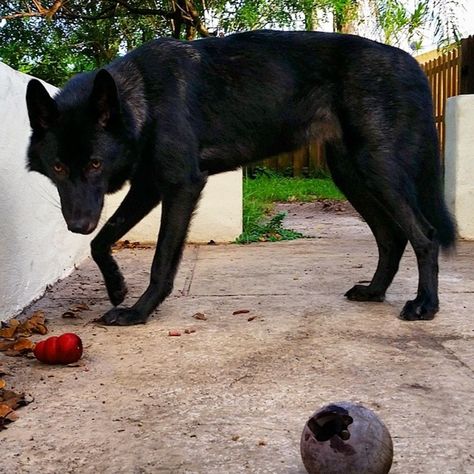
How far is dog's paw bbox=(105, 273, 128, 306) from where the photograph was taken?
331cm

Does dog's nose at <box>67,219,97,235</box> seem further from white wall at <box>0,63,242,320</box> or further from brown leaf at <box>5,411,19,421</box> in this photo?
brown leaf at <box>5,411,19,421</box>

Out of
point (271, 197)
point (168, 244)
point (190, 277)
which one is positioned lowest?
point (271, 197)

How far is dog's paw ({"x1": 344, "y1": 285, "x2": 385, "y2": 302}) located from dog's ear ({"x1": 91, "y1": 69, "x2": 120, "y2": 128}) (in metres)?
1.49

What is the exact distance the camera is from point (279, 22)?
800cm

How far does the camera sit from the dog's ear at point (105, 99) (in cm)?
269

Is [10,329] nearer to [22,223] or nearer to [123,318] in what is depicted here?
[123,318]

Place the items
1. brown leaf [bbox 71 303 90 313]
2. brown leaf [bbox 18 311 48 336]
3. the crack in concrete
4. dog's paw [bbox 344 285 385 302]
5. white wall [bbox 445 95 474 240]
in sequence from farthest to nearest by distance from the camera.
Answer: white wall [bbox 445 95 474 240] < the crack in concrete < dog's paw [bbox 344 285 385 302] < brown leaf [bbox 71 303 90 313] < brown leaf [bbox 18 311 48 336]

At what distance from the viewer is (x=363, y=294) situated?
343 centimetres

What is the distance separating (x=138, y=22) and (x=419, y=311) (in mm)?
7209

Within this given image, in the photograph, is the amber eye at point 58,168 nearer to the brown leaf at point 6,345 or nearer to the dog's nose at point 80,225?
the dog's nose at point 80,225

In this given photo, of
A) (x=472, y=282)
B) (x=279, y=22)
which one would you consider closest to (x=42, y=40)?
(x=279, y=22)

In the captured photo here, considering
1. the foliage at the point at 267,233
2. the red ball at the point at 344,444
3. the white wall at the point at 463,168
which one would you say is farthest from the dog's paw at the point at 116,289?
the white wall at the point at 463,168

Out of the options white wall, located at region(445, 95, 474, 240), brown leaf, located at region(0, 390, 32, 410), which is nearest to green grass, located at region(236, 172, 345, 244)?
white wall, located at region(445, 95, 474, 240)

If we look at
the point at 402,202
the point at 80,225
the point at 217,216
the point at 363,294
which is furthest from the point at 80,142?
the point at 217,216
